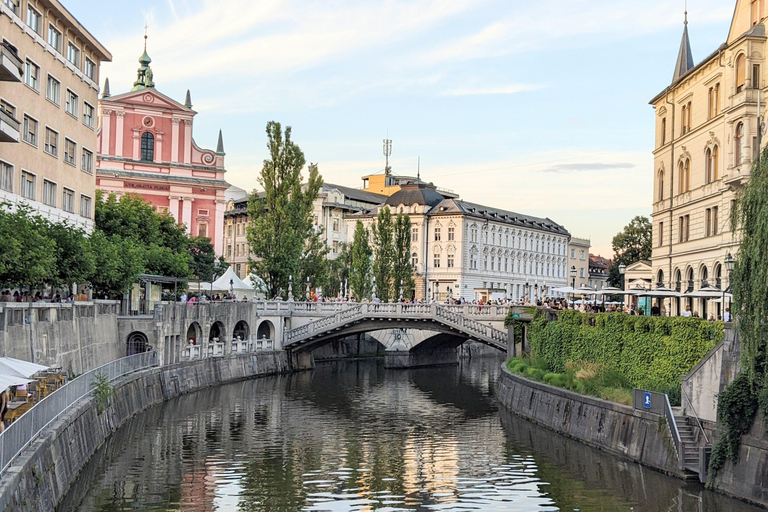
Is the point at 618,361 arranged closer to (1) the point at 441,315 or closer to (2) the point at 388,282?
(1) the point at 441,315

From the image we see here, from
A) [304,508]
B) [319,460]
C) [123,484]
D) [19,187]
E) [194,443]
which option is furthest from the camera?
[19,187]

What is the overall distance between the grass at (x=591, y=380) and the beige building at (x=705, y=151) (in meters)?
8.28

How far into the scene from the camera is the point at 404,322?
73125mm

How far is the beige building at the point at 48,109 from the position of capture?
49.0 metres

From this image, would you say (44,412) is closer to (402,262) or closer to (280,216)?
(280,216)

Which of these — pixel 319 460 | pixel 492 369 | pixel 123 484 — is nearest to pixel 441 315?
pixel 492 369

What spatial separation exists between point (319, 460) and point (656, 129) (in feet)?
139

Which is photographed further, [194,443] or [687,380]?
[194,443]

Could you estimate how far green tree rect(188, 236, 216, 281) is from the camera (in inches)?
3954

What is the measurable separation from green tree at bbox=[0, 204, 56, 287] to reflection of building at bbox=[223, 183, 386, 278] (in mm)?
96600

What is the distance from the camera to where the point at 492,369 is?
8738 centimetres

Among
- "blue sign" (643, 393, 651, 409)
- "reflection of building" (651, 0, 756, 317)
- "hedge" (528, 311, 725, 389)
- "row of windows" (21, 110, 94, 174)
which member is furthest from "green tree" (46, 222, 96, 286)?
"reflection of building" (651, 0, 756, 317)

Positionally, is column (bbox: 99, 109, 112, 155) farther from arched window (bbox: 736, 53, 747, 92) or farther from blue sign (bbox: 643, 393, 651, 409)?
blue sign (bbox: 643, 393, 651, 409)

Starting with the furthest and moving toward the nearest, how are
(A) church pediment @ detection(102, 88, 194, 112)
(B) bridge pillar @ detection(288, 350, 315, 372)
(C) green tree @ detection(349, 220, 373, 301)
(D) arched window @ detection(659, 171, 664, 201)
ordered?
(A) church pediment @ detection(102, 88, 194, 112)
(C) green tree @ detection(349, 220, 373, 301)
(B) bridge pillar @ detection(288, 350, 315, 372)
(D) arched window @ detection(659, 171, 664, 201)
